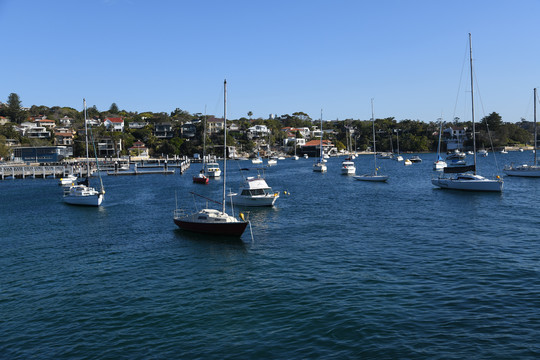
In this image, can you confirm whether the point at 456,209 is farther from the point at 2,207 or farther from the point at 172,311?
the point at 2,207

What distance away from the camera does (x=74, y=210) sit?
5428 cm

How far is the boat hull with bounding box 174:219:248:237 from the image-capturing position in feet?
113

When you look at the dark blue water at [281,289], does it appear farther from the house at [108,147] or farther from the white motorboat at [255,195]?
the house at [108,147]

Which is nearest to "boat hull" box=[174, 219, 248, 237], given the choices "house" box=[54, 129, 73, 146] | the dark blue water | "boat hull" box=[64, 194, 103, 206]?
the dark blue water


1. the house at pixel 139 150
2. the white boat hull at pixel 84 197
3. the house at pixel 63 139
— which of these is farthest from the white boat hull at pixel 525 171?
the house at pixel 63 139

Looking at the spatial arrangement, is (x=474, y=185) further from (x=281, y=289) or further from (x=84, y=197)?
(x=84, y=197)

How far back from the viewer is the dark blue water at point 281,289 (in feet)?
55.1

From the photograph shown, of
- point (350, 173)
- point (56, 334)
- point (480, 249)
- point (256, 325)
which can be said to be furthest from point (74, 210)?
point (350, 173)

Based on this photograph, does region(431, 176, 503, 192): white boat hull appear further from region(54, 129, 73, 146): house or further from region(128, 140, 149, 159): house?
region(54, 129, 73, 146): house

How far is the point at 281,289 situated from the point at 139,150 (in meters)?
178

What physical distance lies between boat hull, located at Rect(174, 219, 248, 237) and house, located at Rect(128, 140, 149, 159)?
158 m

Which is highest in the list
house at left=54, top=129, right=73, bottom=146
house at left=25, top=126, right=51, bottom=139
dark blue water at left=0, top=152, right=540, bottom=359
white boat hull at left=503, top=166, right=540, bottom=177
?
house at left=25, top=126, right=51, bottom=139

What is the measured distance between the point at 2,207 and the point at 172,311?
5053 cm

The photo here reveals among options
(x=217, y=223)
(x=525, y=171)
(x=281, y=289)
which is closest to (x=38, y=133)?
(x=217, y=223)
